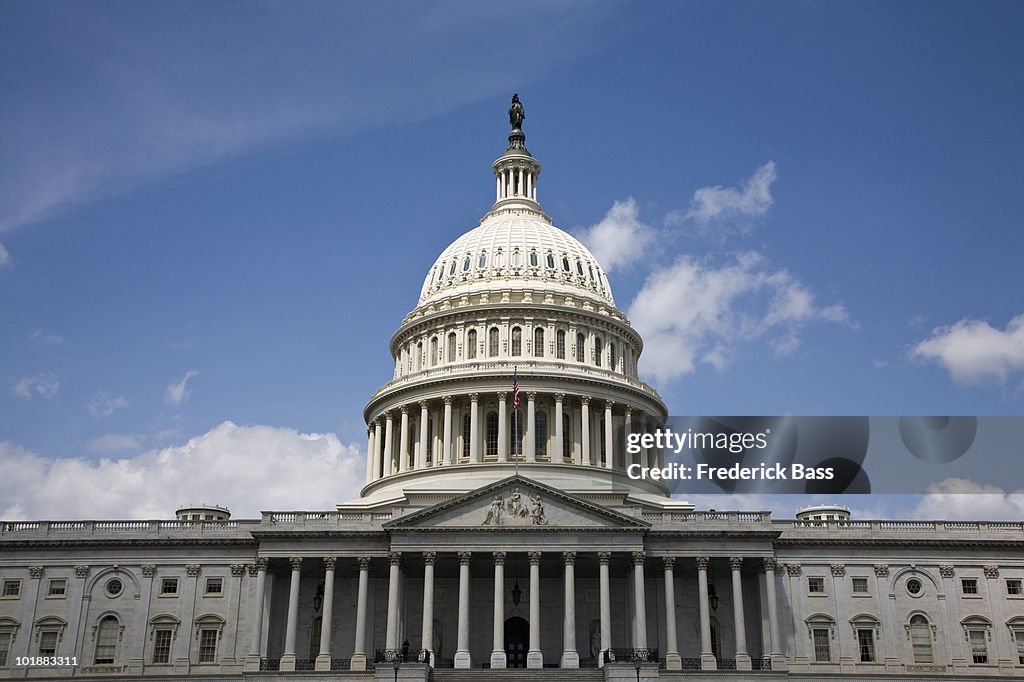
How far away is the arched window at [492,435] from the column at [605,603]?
20226mm

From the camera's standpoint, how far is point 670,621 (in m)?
69.1

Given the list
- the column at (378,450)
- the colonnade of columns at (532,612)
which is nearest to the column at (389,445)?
the column at (378,450)

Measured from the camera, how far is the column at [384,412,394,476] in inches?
3634

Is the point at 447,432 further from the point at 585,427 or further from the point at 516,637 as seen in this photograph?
the point at 516,637

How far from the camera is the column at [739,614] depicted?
67438 mm

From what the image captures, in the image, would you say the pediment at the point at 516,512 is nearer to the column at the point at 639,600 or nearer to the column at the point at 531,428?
the column at the point at 639,600

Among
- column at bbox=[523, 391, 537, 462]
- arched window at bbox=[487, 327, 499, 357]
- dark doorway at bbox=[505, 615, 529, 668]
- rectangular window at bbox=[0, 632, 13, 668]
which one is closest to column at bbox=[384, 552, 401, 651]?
dark doorway at bbox=[505, 615, 529, 668]

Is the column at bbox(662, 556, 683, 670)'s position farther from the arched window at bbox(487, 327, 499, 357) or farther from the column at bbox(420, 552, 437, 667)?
the arched window at bbox(487, 327, 499, 357)

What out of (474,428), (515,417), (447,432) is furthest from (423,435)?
(515,417)

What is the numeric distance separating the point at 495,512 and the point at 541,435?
20022 millimetres

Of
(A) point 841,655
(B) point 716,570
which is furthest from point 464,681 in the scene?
(A) point 841,655

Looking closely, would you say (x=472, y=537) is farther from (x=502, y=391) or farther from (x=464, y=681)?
(x=502, y=391)

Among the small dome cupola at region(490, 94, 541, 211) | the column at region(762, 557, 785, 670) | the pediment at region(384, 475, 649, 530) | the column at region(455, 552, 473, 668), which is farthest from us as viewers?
the small dome cupola at region(490, 94, 541, 211)

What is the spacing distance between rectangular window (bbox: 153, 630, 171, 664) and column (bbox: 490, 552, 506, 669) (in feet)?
70.5
